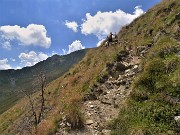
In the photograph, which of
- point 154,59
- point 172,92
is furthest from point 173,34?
point 172,92

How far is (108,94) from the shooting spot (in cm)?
2270

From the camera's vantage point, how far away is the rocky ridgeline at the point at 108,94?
1891 centimetres

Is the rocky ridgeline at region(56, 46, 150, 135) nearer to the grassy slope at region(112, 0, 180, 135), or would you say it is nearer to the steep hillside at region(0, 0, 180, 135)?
the steep hillside at region(0, 0, 180, 135)

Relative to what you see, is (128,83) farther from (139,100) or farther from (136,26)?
(136,26)

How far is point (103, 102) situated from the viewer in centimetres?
2175

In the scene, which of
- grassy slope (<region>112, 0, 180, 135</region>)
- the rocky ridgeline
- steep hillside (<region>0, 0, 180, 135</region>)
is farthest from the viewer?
the rocky ridgeline

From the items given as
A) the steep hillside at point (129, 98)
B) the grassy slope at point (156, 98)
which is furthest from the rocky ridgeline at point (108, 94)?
the grassy slope at point (156, 98)

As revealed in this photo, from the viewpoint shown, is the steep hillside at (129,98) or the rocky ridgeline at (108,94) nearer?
the steep hillside at (129,98)

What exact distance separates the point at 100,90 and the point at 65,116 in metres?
4.85

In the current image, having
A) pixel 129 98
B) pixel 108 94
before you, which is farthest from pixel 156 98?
pixel 108 94

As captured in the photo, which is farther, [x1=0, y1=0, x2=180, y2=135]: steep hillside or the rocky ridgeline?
the rocky ridgeline

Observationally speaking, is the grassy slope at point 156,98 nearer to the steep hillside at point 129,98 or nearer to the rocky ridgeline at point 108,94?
the steep hillside at point 129,98

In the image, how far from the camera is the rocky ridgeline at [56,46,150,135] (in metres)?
18.9

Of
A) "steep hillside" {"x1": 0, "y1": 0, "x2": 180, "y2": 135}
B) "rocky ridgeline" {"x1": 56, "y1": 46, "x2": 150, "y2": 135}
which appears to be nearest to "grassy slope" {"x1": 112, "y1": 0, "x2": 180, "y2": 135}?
"steep hillside" {"x1": 0, "y1": 0, "x2": 180, "y2": 135}
